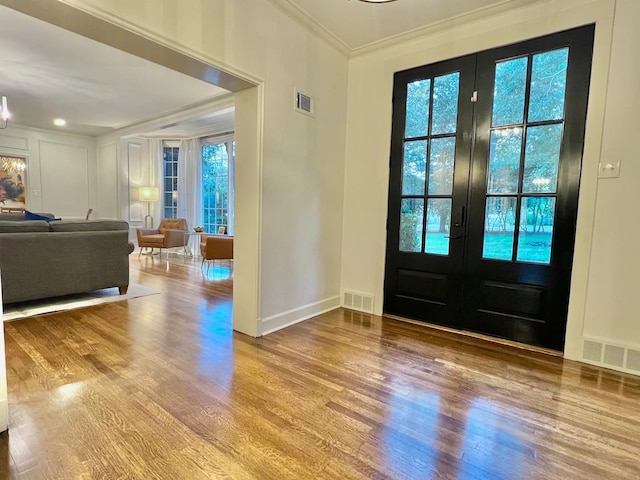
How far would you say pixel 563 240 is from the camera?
8.61 feet

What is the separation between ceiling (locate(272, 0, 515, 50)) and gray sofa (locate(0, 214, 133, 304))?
3.10 m

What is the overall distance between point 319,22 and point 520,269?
282cm

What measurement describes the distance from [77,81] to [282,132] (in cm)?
359

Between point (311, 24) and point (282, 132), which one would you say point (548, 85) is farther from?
point (282, 132)

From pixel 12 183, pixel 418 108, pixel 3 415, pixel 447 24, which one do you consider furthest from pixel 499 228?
pixel 12 183

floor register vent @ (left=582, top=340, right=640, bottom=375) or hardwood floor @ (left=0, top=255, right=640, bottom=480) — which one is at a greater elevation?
floor register vent @ (left=582, top=340, right=640, bottom=375)

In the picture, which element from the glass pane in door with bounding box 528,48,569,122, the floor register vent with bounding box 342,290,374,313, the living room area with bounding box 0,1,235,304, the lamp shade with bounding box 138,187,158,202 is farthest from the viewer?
the lamp shade with bounding box 138,187,158,202

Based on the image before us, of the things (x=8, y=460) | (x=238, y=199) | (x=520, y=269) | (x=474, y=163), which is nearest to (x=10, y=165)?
(x=238, y=199)

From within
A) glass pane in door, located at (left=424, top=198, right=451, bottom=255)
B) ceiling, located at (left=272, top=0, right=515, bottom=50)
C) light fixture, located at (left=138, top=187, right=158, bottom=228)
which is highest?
ceiling, located at (left=272, top=0, right=515, bottom=50)

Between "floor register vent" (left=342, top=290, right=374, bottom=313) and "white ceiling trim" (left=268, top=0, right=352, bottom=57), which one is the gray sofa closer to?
"floor register vent" (left=342, top=290, right=374, bottom=313)

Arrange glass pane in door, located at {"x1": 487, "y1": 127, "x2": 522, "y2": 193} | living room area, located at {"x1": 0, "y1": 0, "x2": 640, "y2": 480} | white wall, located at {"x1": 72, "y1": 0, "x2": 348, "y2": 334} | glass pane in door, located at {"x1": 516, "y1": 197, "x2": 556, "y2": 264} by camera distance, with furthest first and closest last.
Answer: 1. glass pane in door, located at {"x1": 487, "y1": 127, "x2": 522, "y2": 193}
2. glass pane in door, located at {"x1": 516, "y1": 197, "x2": 556, "y2": 264}
3. white wall, located at {"x1": 72, "y1": 0, "x2": 348, "y2": 334}
4. living room area, located at {"x1": 0, "y1": 0, "x2": 640, "y2": 480}

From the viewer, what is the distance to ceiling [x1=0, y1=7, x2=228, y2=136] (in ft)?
11.1

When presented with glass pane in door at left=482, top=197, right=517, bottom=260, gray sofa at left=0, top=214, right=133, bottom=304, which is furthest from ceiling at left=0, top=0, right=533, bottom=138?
gray sofa at left=0, top=214, right=133, bottom=304

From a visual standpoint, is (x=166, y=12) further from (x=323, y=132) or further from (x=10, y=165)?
(x=10, y=165)
